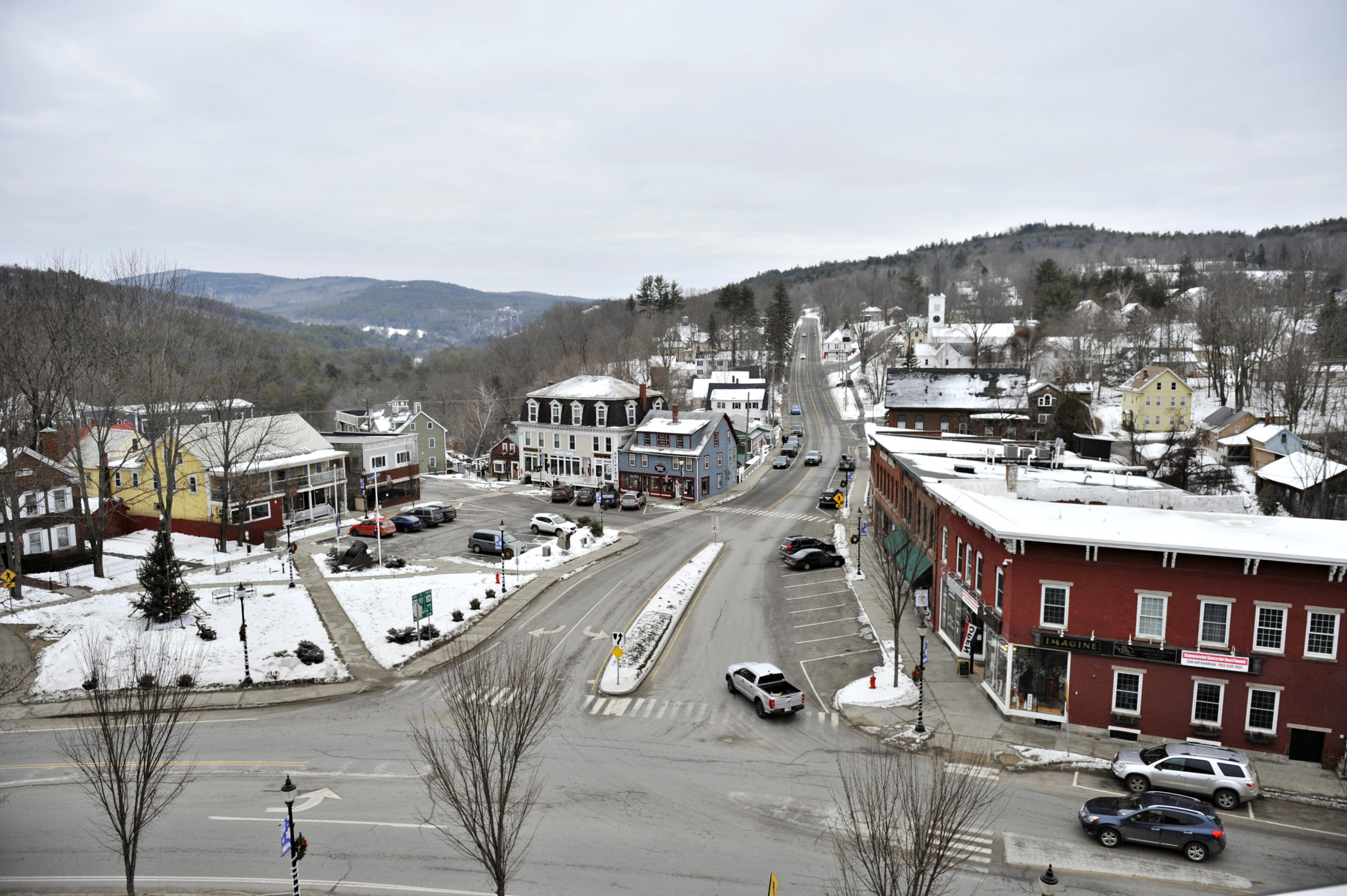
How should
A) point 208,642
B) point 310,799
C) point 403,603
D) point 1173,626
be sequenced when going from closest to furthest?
point 310,799, point 1173,626, point 208,642, point 403,603

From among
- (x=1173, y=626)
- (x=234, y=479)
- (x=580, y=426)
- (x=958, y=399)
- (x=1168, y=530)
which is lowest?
(x=234, y=479)

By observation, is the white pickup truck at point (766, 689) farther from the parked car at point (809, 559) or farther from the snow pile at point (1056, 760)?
the parked car at point (809, 559)

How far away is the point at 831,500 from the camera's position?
59375mm

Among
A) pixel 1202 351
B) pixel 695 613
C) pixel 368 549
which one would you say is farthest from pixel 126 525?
pixel 1202 351

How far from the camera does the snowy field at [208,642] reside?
2770 cm

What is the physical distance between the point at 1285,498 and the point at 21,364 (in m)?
82.1

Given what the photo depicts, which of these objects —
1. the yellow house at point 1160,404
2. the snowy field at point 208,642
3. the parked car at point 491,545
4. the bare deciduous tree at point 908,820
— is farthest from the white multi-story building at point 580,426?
the yellow house at point 1160,404

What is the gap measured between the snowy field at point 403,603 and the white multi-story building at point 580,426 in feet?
89.0

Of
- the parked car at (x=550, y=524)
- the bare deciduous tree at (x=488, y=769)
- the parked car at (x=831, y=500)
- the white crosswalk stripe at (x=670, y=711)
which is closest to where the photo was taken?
the bare deciduous tree at (x=488, y=769)

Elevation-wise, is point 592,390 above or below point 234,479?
above

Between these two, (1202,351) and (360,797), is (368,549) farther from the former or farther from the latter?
(1202,351)

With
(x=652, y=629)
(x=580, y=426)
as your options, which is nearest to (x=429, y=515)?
(x=580, y=426)

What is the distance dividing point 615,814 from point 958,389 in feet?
222

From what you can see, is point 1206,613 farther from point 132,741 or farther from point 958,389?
point 958,389
